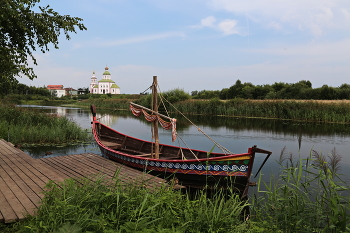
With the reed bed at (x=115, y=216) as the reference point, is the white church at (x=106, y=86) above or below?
above

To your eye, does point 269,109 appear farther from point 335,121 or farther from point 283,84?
point 283,84

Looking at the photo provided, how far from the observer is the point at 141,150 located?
1062 centimetres

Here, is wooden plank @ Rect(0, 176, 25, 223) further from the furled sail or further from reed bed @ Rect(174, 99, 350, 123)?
reed bed @ Rect(174, 99, 350, 123)

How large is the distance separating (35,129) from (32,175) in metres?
9.04

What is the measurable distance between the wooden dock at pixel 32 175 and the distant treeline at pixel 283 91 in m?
41.8

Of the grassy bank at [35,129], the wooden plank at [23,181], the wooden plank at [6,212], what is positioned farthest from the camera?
the grassy bank at [35,129]

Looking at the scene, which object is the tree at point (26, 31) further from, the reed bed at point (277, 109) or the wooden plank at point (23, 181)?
the reed bed at point (277, 109)


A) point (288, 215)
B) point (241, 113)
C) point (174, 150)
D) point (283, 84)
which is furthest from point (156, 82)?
point (283, 84)

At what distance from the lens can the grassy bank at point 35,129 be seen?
13.5 metres

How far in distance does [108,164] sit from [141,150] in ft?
7.82

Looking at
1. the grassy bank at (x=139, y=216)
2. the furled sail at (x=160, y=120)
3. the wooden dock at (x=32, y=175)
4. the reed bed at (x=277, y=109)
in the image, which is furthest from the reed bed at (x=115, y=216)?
the reed bed at (x=277, y=109)

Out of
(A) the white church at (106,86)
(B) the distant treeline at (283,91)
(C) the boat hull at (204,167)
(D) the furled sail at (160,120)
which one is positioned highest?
(A) the white church at (106,86)

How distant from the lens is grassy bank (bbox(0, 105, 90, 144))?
44.2 feet

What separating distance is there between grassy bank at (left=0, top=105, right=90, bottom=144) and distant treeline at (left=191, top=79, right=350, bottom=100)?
126 feet
